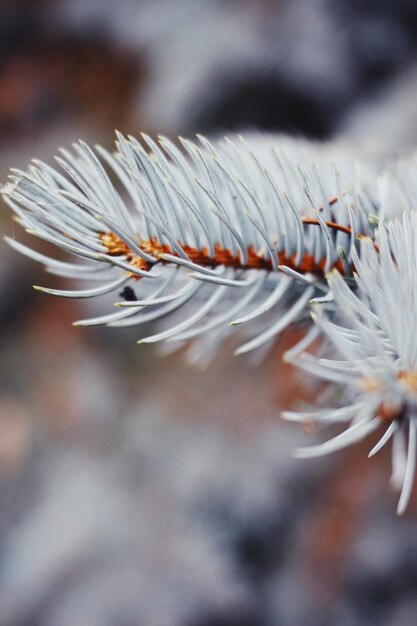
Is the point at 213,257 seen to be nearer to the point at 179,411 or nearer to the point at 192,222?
the point at 192,222

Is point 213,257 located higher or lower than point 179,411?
higher

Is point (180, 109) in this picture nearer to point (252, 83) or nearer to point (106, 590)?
point (252, 83)

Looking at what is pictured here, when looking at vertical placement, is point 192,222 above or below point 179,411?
above

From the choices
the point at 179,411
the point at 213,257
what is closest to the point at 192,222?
the point at 213,257

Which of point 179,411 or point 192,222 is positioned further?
point 179,411

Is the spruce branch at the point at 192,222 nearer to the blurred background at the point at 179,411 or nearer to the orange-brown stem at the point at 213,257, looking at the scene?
the orange-brown stem at the point at 213,257

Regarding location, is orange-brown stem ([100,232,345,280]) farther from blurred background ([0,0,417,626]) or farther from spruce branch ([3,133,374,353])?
blurred background ([0,0,417,626])

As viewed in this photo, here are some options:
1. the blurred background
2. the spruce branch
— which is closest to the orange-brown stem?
the spruce branch

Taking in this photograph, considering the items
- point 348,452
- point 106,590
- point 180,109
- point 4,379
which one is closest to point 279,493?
point 348,452

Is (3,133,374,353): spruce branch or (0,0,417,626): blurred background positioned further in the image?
(0,0,417,626): blurred background
